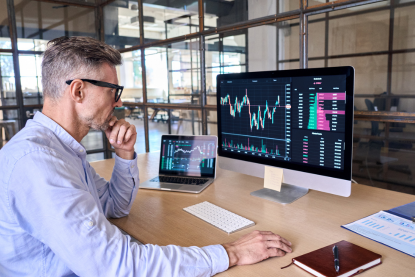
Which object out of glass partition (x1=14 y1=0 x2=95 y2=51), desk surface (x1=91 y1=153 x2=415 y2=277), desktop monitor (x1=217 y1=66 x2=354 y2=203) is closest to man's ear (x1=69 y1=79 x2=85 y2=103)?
desk surface (x1=91 y1=153 x2=415 y2=277)

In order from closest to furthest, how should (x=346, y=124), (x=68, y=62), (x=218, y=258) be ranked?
(x=218, y=258), (x=68, y=62), (x=346, y=124)

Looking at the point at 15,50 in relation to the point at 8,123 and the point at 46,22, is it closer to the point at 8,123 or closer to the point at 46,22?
the point at 46,22

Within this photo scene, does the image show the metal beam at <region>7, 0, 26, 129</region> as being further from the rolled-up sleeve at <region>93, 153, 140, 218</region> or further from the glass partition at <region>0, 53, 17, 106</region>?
the rolled-up sleeve at <region>93, 153, 140, 218</region>

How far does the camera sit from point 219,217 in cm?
123

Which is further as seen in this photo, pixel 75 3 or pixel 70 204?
pixel 75 3

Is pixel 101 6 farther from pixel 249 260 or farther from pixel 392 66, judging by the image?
pixel 249 260

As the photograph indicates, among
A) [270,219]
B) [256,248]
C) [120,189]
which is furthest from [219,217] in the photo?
[120,189]

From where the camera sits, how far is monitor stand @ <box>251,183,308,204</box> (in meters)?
1.39

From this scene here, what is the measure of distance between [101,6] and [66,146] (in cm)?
390

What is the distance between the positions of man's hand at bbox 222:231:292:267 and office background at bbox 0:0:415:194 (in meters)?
1.02

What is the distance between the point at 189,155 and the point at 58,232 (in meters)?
1.02

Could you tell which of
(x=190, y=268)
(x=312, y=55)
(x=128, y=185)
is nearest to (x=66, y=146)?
(x=128, y=185)

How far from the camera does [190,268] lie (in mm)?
866

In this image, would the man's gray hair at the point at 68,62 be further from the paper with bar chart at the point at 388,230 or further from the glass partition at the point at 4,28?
the glass partition at the point at 4,28
